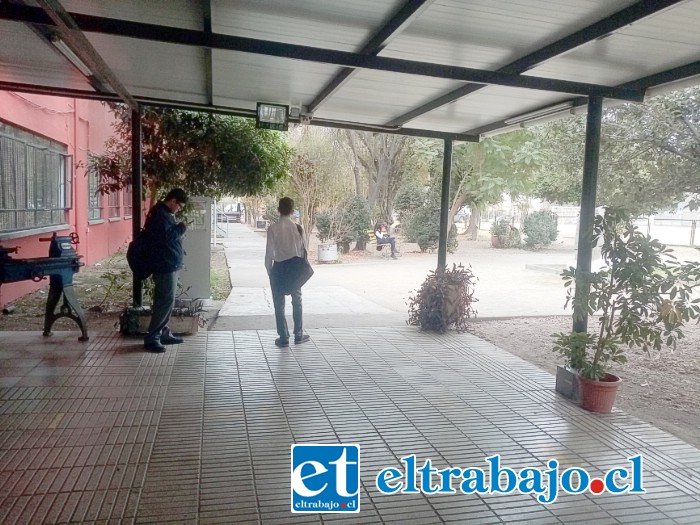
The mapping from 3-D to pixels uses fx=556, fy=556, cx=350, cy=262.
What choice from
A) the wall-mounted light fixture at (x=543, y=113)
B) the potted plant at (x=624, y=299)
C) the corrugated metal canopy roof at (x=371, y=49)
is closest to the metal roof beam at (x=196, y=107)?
the corrugated metal canopy roof at (x=371, y=49)

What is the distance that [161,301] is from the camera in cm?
580

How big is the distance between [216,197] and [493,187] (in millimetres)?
13333

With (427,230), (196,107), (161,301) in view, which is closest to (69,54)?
(196,107)

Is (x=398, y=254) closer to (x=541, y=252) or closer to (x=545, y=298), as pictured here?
(x=541, y=252)

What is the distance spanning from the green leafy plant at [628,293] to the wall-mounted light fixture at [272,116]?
12.3ft

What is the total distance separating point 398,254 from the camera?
19.6 metres

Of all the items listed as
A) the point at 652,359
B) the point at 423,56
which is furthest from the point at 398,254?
the point at 423,56

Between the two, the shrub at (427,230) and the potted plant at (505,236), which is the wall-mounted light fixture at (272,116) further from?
the potted plant at (505,236)

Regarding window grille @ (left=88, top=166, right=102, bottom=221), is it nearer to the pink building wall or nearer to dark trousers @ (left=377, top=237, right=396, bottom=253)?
the pink building wall

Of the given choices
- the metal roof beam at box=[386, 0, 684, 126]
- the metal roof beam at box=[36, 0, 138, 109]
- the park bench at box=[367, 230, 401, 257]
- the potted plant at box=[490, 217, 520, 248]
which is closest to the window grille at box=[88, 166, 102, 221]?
the metal roof beam at box=[36, 0, 138, 109]

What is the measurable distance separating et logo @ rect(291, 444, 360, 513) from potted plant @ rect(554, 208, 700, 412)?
7.12 feet

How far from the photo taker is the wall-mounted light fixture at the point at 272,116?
6.62 meters

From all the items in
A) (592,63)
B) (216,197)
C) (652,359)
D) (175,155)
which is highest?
(592,63)

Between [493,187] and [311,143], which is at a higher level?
[311,143]
